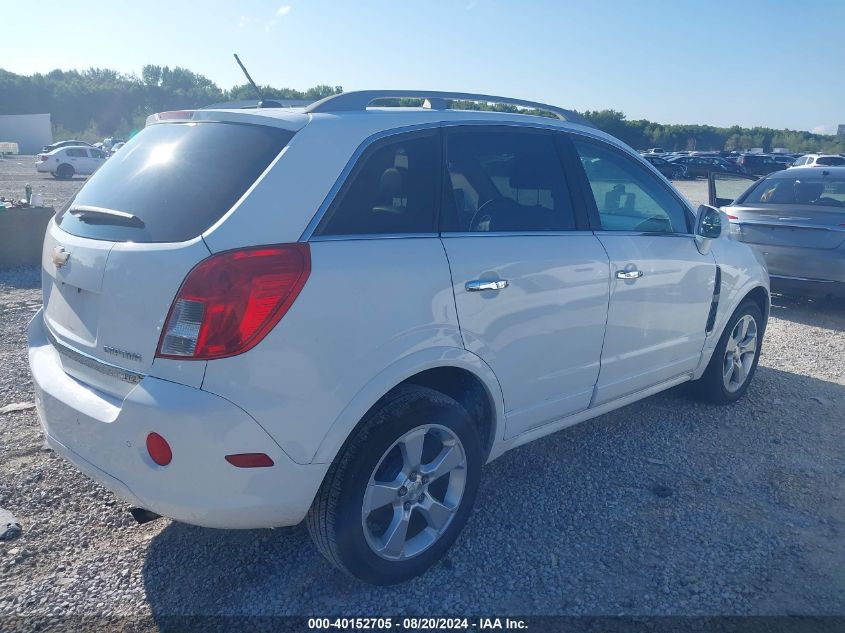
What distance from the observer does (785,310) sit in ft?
26.7

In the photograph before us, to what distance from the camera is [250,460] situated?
7.87ft

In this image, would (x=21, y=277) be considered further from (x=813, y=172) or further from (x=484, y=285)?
(x=813, y=172)

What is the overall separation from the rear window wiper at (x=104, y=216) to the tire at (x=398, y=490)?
112 centimetres

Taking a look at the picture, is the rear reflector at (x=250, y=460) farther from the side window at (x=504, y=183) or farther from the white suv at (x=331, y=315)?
the side window at (x=504, y=183)

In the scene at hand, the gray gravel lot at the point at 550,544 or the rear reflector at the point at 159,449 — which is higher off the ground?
the rear reflector at the point at 159,449

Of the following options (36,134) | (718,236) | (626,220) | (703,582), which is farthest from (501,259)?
(36,134)

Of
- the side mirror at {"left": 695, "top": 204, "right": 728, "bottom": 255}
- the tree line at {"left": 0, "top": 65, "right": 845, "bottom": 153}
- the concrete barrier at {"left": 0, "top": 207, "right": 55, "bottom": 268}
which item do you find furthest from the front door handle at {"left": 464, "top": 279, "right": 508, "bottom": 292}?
the tree line at {"left": 0, "top": 65, "right": 845, "bottom": 153}

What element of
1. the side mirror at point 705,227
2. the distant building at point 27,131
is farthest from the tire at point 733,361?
the distant building at point 27,131

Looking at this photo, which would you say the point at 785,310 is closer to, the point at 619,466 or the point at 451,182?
the point at 619,466

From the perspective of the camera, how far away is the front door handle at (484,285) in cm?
296

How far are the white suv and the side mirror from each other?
0.82m

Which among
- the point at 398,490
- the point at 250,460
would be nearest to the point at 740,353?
the point at 398,490

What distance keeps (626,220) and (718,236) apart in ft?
2.63

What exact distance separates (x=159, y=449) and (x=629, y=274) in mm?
2491
